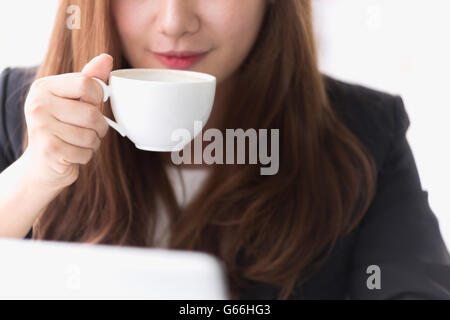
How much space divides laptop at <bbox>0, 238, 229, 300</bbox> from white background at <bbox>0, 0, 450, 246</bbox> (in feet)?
1.90

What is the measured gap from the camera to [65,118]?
539mm

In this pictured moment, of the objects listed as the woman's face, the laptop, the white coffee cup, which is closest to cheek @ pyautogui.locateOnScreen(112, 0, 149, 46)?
the woman's face

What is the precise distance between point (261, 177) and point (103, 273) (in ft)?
1.75

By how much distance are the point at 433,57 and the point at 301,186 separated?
339mm

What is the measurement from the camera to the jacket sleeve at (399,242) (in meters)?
0.75

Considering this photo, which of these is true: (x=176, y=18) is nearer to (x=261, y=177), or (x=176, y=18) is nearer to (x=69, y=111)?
(x=69, y=111)

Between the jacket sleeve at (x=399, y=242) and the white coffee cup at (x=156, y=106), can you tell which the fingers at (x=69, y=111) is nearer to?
the white coffee cup at (x=156, y=106)

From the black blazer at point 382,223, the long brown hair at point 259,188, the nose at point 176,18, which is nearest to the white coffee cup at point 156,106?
the nose at point 176,18

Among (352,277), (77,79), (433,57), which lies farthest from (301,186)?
(77,79)
